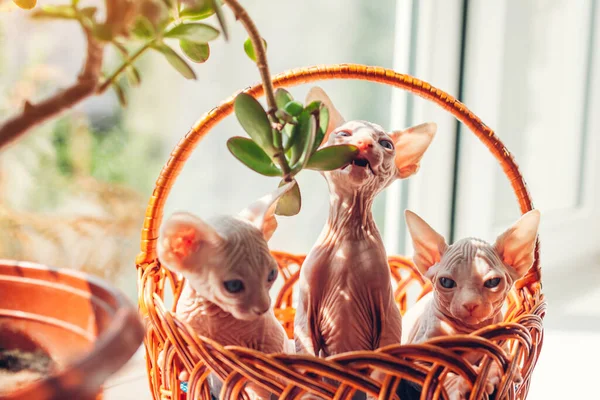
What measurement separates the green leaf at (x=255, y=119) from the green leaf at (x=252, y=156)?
37 mm

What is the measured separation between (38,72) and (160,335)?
427mm

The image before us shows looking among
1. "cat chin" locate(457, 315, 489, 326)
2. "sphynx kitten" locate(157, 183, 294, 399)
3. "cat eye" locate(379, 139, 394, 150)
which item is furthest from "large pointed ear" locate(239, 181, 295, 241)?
"cat chin" locate(457, 315, 489, 326)

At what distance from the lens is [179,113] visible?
1055mm

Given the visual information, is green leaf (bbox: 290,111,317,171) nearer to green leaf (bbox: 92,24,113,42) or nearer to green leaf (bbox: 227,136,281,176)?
green leaf (bbox: 227,136,281,176)

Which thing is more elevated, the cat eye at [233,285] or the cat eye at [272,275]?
Answer: the cat eye at [272,275]

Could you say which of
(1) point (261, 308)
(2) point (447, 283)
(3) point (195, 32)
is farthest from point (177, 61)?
(2) point (447, 283)

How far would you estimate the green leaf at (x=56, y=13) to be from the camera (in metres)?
0.44

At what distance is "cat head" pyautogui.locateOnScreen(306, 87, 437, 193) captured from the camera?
2.28ft

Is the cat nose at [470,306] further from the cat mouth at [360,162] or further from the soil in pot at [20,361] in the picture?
the soil in pot at [20,361]

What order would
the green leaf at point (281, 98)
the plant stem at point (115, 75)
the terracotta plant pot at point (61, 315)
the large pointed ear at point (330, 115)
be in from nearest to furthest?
the terracotta plant pot at point (61, 315)
the plant stem at point (115, 75)
the green leaf at point (281, 98)
the large pointed ear at point (330, 115)

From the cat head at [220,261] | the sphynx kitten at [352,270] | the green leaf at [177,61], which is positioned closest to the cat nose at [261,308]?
the cat head at [220,261]

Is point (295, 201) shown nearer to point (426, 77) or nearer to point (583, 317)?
point (426, 77)

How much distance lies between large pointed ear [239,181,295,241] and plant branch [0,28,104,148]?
10.2 inches

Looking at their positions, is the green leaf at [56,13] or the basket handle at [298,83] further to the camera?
the basket handle at [298,83]
